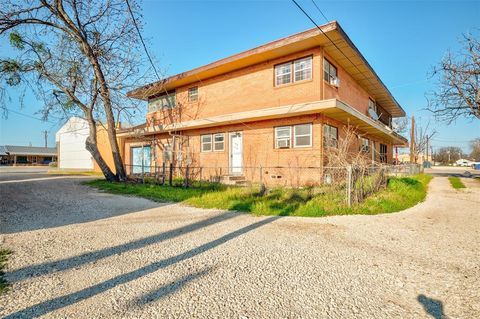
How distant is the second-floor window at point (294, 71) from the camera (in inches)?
474

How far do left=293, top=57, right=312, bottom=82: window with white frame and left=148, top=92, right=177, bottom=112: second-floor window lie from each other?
9284 mm

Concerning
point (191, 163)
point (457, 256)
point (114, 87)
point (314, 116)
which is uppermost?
point (114, 87)

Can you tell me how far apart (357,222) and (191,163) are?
12.4 m

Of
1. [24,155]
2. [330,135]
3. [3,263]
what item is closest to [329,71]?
[330,135]

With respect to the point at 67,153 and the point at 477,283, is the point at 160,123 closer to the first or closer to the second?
the point at 477,283

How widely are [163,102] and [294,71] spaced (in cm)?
1073

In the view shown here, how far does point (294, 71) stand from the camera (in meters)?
12.5

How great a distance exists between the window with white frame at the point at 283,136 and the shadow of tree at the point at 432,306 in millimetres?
10170

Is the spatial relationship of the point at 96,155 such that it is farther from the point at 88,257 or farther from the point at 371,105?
the point at 371,105

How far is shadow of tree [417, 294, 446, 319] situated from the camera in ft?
8.39

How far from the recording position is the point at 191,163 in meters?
17.1

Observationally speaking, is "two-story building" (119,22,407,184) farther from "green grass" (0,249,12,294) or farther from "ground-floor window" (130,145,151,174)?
"green grass" (0,249,12,294)

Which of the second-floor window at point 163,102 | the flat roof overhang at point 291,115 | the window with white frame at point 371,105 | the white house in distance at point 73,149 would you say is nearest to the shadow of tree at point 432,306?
the flat roof overhang at point 291,115

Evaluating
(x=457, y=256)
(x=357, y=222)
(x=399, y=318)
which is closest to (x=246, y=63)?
(x=357, y=222)
